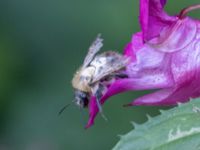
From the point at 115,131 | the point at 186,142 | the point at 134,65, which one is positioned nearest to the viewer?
the point at 186,142

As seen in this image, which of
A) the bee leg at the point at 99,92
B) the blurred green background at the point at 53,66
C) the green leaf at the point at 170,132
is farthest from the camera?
the blurred green background at the point at 53,66

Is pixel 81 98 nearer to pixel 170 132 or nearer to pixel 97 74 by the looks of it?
pixel 97 74

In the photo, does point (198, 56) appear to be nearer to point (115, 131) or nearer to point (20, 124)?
point (115, 131)

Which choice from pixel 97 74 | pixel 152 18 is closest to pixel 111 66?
pixel 97 74

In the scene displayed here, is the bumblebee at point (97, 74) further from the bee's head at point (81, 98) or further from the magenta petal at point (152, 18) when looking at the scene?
the magenta petal at point (152, 18)

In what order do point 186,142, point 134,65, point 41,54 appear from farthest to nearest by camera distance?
point 41,54, point 134,65, point 186,142

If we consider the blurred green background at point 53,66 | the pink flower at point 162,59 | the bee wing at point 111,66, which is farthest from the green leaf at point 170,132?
the blurred green background at point 53,66

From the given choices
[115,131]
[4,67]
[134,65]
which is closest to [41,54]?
[4,67]
